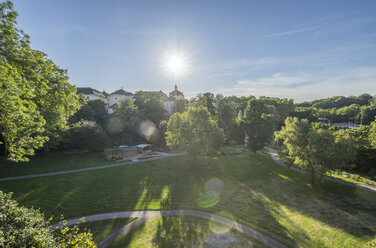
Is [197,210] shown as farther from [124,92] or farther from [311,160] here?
[124,92]

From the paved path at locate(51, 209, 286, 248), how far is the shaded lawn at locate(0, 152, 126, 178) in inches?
649

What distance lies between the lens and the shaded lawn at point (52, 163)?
2347cm

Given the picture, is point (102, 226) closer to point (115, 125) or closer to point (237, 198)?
point (237, 198)

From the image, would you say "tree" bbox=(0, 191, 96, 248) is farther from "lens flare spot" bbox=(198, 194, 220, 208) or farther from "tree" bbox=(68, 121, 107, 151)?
"tree" bbox=(68, 121, 107, 151)

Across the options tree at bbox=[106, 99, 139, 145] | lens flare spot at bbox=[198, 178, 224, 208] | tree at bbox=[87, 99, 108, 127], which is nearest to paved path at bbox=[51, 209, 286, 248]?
lens flare spot at bbox=[198, 178, 224, 208]

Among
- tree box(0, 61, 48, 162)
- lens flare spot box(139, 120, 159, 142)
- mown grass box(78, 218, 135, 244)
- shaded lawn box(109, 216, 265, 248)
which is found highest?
tree box(0, 61, 48, 162)

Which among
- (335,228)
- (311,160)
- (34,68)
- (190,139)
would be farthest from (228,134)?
(34,68)

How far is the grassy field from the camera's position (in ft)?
41.8

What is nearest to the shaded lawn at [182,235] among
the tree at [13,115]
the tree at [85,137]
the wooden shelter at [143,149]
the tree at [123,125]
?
the tree at [13,115]

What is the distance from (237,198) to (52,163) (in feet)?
104

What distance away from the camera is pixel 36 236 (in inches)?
192

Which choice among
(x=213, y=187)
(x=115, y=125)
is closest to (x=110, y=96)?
(x=115, y=125)

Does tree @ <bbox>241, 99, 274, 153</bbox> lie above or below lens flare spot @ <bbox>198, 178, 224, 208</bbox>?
above

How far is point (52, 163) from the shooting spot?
1104 inches
